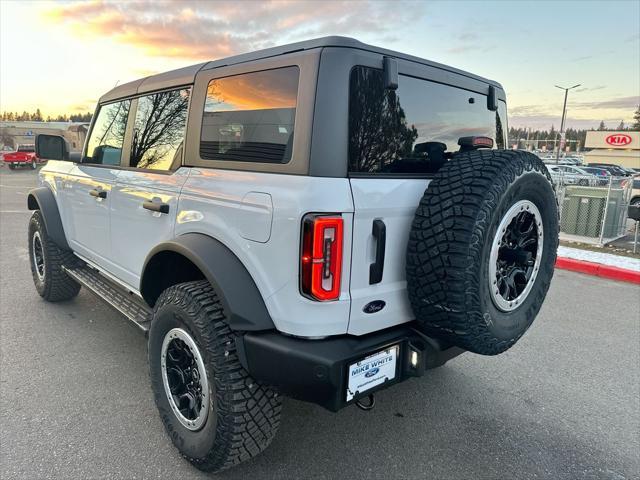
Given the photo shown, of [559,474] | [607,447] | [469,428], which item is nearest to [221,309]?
[469,428]

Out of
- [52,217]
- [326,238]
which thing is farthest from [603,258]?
[52,217]

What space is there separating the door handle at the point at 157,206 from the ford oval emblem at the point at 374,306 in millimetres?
1321

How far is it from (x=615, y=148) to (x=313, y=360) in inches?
2554

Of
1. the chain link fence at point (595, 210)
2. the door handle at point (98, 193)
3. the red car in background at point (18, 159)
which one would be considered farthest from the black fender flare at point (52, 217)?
the red car in background at point (18, 159)

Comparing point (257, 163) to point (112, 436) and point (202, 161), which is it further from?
point (112, 436)

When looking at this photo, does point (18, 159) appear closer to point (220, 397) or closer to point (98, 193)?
point (98, 193)

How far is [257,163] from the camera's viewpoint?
2.16 meters

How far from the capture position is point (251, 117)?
7.40ft

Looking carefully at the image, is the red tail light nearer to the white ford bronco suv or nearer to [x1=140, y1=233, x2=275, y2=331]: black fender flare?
the white ford bronco suv

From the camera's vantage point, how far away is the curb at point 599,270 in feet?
21.0

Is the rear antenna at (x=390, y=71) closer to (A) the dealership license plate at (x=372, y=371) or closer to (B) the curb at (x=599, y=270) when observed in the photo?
(A) the dealership license plate at (x=372, y=371)

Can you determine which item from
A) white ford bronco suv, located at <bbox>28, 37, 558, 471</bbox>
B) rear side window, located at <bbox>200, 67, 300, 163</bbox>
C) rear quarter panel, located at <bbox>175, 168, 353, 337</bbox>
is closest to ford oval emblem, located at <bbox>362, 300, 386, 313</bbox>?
white ford bronco suv, located at <bbox>28, 37, 558, 471</bbox>

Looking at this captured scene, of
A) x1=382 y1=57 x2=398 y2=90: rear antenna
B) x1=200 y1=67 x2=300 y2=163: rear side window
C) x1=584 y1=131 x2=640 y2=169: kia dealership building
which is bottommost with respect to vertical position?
x1=200 y1=67 x2=300 y2=163: rear side window

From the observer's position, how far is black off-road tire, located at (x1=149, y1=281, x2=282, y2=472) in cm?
211
